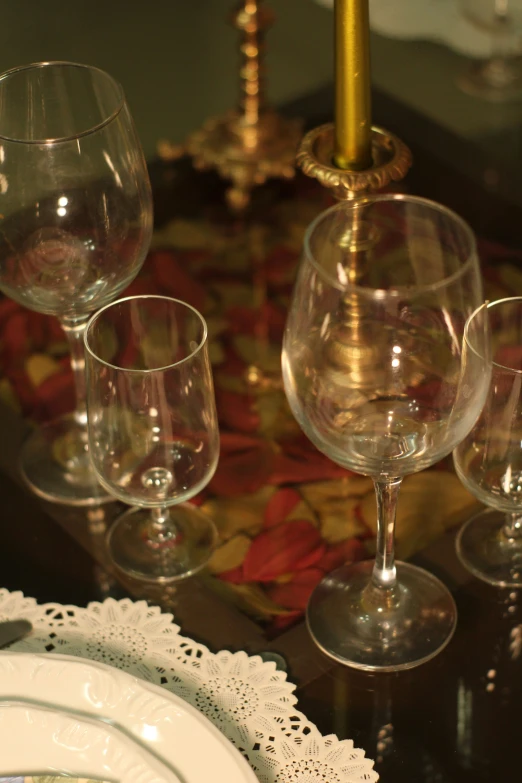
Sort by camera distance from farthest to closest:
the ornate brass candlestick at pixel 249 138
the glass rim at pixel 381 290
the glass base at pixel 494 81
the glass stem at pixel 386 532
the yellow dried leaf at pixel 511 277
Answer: the glass base at pixel 494 81, the ornate brass candlestick at pixel 249 138, the yellow dried leaf at pixel 511 277, the glass stem at pixel 386 532, the glass rim at pixel 381 290

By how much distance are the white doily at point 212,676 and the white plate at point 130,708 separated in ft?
0.13

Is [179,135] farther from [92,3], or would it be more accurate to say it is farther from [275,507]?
[275,507]

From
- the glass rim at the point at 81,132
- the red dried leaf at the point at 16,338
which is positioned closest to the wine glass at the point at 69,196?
the glass rim at the point at 81,132

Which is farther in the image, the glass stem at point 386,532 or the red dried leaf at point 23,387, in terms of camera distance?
the red dried leaf at point 23,387

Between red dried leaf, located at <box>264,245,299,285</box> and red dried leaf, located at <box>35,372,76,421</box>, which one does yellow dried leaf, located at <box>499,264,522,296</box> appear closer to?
red dried leaf, located at <box>264,245,299,285</box>

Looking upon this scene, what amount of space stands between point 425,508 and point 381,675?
128 mm

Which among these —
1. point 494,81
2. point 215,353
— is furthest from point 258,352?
point 494,81

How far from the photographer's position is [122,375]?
24.6 inches

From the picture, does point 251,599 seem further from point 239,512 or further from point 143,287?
point 143,287

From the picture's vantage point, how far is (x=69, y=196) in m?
0.70

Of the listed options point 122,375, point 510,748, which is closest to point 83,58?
point 122,375

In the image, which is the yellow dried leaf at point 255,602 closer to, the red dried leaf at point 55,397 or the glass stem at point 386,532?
the glass stem at point 386,532

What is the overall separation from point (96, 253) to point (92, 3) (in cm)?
112

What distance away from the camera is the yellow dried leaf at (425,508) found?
2.29ft
